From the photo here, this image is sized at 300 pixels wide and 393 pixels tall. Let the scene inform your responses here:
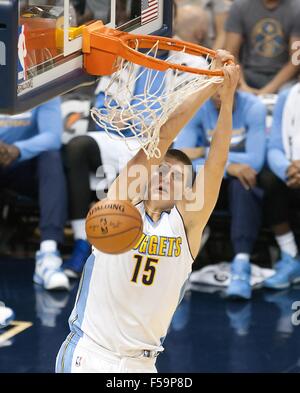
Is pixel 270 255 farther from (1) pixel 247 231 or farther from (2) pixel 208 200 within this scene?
(2) pixel 208 200

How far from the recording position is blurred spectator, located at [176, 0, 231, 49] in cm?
806

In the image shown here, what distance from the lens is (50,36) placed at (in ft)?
14.2

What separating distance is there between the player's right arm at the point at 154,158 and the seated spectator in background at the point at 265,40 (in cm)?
315

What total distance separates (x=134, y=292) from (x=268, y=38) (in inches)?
152

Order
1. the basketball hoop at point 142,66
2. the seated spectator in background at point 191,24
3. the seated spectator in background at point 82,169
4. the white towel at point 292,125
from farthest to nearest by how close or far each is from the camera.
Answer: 1. the seated spectator in background at point 191,24
2. the seated spectator in background at point 82,169
3. the white towel at point 292,125
4. the basketball hoop at point 142,66

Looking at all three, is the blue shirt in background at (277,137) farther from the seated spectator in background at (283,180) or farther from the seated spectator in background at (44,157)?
the seated spectator in background at (44,157)

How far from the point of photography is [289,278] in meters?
6.96

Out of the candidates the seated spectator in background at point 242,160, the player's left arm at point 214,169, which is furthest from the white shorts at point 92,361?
the seated spectator in background at point 242,160

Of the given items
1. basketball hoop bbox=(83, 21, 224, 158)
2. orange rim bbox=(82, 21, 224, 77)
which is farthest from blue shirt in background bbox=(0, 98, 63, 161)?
orange rim bbox=(82, 21, 224, 77)

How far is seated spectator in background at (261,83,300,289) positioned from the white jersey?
2.76 metres

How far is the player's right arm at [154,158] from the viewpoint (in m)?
4.22

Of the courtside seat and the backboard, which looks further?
the courtside seat

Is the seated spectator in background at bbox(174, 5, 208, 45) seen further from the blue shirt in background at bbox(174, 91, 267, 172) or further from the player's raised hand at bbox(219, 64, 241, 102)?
the player's raised hand at bbox(219, 64, 241, 102)

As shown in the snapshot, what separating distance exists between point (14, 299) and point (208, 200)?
110 inches
